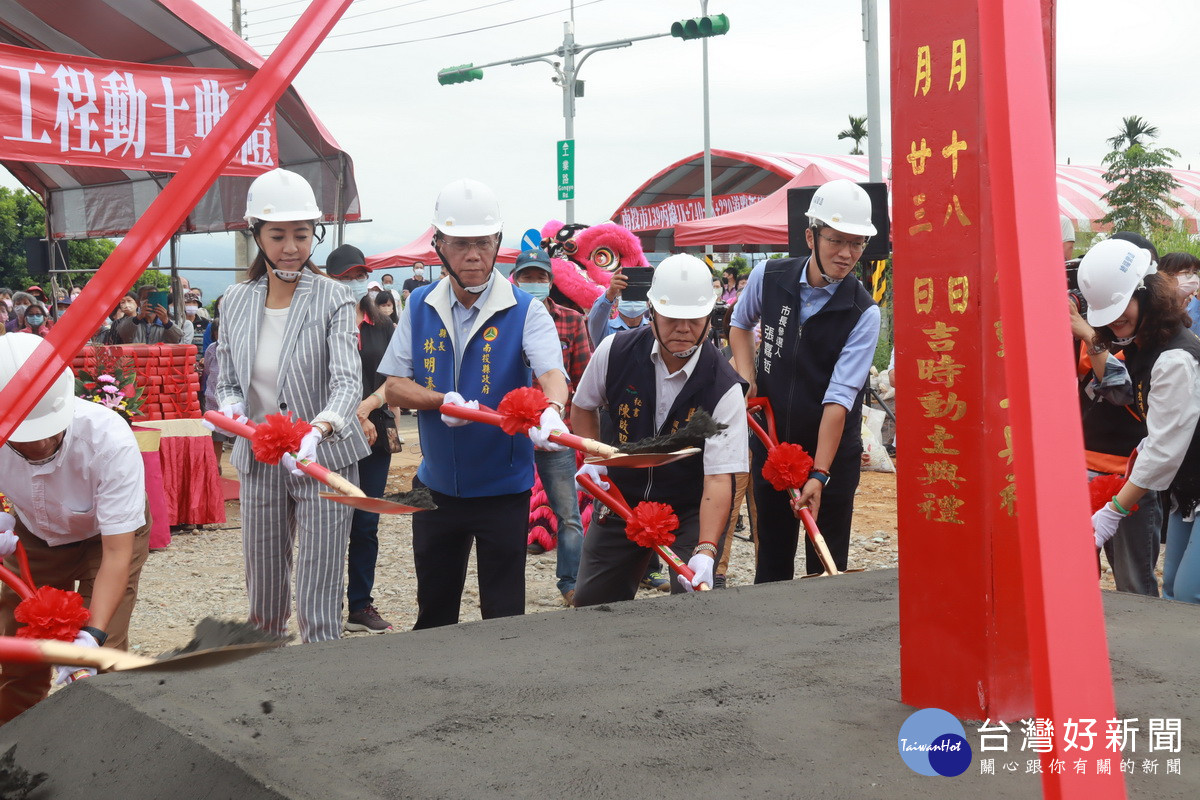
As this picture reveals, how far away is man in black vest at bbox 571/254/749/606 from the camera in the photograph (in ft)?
10.8

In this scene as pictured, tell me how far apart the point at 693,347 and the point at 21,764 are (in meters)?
2.14

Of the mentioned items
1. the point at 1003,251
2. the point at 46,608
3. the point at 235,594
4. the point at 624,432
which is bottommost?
the point at 235,594

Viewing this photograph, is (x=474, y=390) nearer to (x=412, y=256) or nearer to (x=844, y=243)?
(x=844, y=243)

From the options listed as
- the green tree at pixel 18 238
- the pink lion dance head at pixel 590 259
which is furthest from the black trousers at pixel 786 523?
the green tree at pixel 18 238

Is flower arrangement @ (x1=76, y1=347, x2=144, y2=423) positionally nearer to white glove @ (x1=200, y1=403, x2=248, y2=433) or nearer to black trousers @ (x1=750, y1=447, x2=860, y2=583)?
white glove @ (x1=200, y1=403, x2=248, y2=433)

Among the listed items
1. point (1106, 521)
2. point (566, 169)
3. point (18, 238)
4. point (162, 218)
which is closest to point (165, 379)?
point (162, 218)

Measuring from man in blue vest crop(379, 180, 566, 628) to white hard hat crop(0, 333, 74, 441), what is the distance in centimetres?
101

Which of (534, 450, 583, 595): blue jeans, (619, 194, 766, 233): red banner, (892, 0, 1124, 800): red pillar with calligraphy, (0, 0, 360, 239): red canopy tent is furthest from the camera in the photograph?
(619, 194, 766, 233): red banner

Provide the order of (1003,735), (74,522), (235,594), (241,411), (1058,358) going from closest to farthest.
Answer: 1. (1058,358)
2. (1003,735)
3. (74,522)
4. (241,411)
5. (235,594)

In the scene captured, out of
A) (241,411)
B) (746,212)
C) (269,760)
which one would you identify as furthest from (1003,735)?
(746,212)

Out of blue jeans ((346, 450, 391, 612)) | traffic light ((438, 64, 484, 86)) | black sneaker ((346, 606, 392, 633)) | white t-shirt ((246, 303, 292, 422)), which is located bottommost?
black sneaker ((346, 606, 392, 633))

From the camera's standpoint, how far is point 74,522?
2.88m

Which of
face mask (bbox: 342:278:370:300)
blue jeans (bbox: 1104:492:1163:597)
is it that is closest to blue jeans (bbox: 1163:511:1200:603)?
blue jeans (bbox: 1104:492:1163:597)

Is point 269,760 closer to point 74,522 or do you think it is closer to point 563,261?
point 74,522
